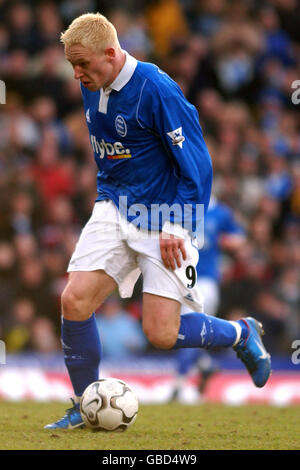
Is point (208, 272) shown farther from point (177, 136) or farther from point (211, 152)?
point (177, 136)

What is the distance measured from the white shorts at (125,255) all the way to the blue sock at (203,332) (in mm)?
192

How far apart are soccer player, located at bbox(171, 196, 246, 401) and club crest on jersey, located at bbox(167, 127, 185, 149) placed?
420 cm

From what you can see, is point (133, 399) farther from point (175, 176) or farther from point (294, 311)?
point (294, 311)

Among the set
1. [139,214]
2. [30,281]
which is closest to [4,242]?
[30,281]

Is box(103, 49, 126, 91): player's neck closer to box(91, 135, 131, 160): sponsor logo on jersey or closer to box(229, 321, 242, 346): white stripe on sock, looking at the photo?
Answer: box(91, 135, 131, 160): sponsor logo on jersey

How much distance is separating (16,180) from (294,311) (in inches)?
156

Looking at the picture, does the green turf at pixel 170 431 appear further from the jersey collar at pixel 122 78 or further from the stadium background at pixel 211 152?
the stadium background at pixel 211 152

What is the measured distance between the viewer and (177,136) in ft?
18.1

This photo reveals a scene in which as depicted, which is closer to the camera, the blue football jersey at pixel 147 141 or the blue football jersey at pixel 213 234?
the blue football jersey at pixel 147 141

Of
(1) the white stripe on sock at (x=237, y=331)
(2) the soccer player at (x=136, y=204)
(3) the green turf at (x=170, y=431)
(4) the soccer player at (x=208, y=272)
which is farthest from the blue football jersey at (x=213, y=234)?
(2) the soccer player at (x=136, y=204)

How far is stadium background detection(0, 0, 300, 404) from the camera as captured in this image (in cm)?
1083

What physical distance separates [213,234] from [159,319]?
14.3ft

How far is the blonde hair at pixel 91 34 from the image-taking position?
5362 mm

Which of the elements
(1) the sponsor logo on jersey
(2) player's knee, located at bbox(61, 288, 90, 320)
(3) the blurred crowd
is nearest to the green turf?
(2) player's knee, located at bbox(61, 288, 90, 320)
